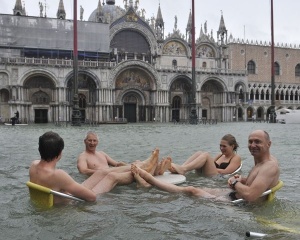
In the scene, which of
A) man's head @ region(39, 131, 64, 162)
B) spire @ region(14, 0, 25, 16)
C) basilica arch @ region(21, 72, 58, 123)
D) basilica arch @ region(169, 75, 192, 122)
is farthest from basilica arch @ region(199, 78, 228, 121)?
man's head @ region(39, 131, 64, 162)

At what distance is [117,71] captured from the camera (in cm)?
4747

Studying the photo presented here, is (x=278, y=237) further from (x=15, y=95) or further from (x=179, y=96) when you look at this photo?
(x=179, y=96)

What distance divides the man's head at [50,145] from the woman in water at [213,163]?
296cm

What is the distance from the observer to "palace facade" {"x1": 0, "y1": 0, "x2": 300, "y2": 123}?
147ft

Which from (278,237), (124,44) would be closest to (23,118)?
(124,44)

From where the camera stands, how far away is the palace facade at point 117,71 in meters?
44.8

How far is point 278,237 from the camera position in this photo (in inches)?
163

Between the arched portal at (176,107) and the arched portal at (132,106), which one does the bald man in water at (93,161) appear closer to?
the arched portal at (132,106)

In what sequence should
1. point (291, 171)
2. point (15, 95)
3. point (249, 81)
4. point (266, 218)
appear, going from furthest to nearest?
point (249, 81) → point (15, 95) → point (291, 171) → point (266, 218)

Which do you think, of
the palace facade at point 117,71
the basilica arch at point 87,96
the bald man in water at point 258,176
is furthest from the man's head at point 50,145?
the basilica arch at point 87,96

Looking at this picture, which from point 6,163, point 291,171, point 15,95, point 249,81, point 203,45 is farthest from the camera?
point 249,81

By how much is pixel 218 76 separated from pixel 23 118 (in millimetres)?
24821

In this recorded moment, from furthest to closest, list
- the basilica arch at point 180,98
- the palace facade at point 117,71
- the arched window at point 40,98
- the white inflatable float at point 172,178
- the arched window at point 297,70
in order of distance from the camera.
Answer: the arched window at point 297,70
the basilica arch at point 180,98
the arched window at point 40,98
the palace facade at point 117,71
the white inflatable float at point 172,178

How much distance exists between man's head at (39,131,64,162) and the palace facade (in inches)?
1460
